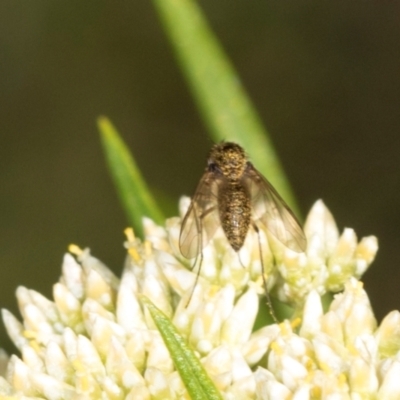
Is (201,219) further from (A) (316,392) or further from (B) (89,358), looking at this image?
(A) (316,392)

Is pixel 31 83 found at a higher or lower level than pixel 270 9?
higher

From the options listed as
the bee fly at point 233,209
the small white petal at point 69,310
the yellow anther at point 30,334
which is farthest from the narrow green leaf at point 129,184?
the yellow anther at point 30,334

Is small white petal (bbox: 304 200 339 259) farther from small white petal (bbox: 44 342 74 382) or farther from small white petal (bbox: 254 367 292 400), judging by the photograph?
small white petal (bbox: 44 342 74 382)

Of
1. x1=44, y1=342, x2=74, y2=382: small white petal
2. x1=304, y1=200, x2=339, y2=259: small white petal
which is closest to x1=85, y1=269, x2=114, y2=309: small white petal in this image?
x1=44, y1=342, x2=74, y2=382: small white petal

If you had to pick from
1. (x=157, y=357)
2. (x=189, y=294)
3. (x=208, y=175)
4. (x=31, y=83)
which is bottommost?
(x=157, y=357)

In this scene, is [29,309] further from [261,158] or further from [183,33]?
[183,33]

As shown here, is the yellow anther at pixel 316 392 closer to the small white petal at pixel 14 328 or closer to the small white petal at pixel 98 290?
the small white petal at pixel 98 290

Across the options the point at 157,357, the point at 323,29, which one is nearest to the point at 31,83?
the point at 323,29
